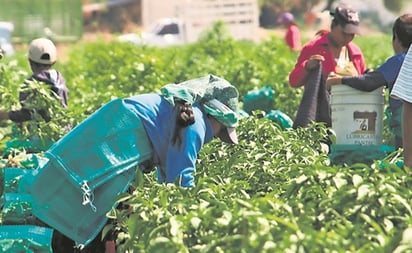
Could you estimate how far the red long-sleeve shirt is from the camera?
26.0 feet

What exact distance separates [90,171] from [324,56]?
9.86 ft

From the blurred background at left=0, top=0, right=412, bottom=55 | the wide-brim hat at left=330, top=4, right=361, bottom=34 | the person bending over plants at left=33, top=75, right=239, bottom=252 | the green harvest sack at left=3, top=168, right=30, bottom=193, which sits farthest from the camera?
the blurred background at left=0, top=0, right=412, bottom=55

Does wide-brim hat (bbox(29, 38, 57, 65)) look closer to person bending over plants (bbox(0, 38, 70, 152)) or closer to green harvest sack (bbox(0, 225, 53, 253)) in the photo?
person bending over plants (bbox(0, 38, 70, 152))

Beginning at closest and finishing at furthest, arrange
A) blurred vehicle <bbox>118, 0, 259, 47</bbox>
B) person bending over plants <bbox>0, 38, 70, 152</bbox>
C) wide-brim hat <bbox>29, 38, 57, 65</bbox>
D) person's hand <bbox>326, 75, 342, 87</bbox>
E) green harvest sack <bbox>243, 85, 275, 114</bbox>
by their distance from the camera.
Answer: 1. person's hand <bbox>326, 75, 342, 87</bbox>
2. person bending over plants <bbox>0, 38, 70, 152</bbox>
3. wide-brim hat <bbox>29, 38, 57, 65</bbox>
4. green harvest sack <bbox>243, 85, 275, 114</bbox>
5. blurred vehicle <bbox>118, 0, 259, 47</bbox>

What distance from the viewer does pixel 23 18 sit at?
113 feet

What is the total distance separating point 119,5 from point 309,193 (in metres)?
53.3

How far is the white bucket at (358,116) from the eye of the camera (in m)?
6.38

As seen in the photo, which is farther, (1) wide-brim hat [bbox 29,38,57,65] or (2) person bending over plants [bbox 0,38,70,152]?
(1) wide-brim hat [bbox 29,38,57,65]

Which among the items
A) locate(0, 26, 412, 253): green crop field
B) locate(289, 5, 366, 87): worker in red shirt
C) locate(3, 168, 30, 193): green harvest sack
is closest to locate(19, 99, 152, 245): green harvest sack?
locate(0, 26, 412, 253): green crop field

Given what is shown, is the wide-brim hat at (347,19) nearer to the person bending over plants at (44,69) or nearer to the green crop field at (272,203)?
the green crop field at (272,203)

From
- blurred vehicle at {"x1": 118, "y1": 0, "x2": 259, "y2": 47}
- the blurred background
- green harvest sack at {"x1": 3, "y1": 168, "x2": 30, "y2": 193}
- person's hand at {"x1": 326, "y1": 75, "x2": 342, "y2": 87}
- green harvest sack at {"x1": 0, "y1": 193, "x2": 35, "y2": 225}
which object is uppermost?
person's hand at {"x1": 326, "y1": 75, "x2": 342, "y2": 87}

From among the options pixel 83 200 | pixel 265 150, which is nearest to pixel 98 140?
pixel 83 200

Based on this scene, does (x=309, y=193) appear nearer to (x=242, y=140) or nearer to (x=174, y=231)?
(x=174, y=231)

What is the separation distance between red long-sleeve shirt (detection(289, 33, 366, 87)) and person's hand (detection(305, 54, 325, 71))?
0.30ft
